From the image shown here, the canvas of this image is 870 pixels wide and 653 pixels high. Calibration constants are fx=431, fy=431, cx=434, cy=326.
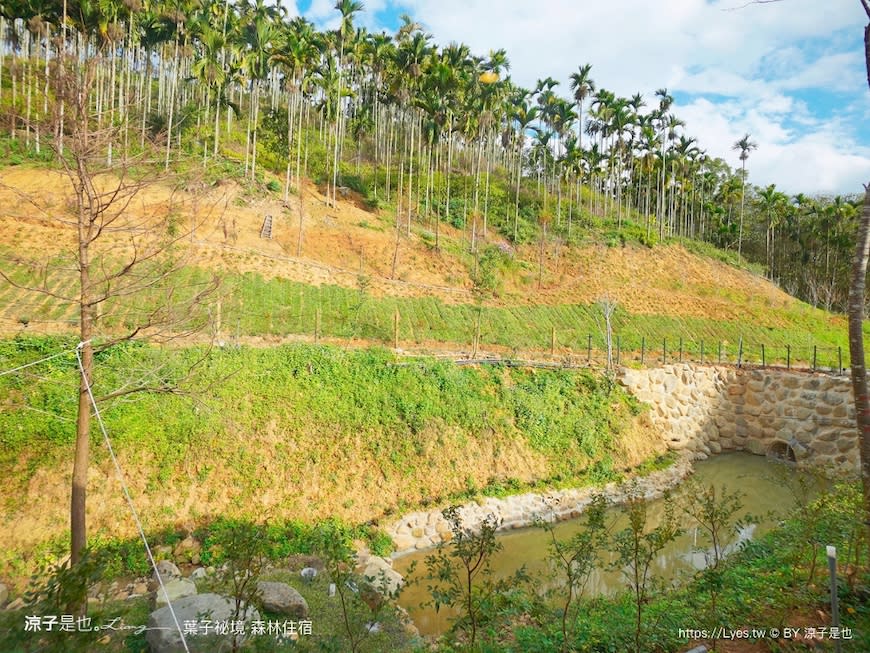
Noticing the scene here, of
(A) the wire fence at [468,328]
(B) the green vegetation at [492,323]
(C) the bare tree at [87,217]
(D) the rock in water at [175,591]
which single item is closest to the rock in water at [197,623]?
(D) the rock in water at [175,591]

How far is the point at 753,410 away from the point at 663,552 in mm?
11971

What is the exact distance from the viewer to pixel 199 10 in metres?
30.3

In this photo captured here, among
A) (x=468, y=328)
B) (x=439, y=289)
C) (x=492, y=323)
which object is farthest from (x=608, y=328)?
(x=439, y=289)

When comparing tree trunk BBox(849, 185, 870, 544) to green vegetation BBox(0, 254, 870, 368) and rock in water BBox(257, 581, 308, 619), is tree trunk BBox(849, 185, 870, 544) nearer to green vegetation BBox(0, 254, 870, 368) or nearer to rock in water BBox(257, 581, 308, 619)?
rock in water BBox(257, 581, 308, 619)

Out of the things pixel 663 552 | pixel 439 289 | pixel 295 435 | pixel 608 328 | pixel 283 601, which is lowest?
pixel 663 552

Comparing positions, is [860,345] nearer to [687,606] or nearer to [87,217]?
[687,606]

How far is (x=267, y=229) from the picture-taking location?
25781 millimetres

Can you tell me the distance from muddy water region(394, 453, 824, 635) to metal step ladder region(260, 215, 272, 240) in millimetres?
20427

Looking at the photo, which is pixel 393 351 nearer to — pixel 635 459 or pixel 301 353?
pixel 301 353

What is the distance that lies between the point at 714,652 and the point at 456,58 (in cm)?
3421

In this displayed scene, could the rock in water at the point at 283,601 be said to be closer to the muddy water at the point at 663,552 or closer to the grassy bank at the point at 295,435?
the muddy water at the point at 663,552

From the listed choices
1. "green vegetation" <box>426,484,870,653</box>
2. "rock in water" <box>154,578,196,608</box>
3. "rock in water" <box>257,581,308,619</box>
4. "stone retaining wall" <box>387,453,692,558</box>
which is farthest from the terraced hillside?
"green vegetation" <box>426,484,870,653</box>

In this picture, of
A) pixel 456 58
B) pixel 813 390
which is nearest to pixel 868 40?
pixel 813 390

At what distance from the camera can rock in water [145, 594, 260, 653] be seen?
17.5 ft
